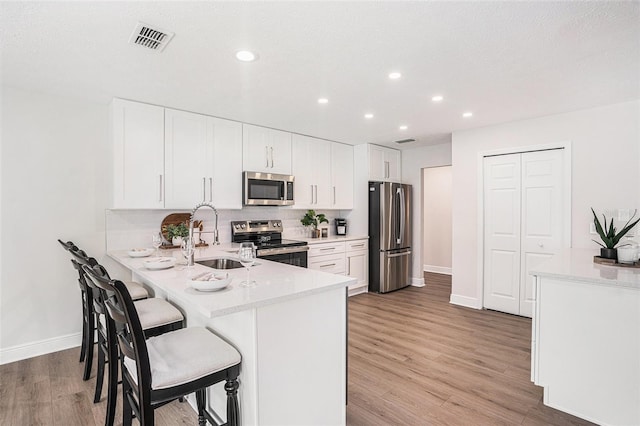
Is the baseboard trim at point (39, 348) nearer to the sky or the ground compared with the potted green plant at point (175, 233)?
nearer to the ground

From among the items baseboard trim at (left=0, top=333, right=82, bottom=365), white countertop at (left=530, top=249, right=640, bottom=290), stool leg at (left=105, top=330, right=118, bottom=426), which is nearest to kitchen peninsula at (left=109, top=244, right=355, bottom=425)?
stool leg at (left=105, top=330, right=118, bottom=426)

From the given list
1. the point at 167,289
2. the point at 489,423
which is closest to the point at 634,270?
the point at 489,423

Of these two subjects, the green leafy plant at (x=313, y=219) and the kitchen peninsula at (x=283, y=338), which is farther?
the green leafy plant at (x=313, y=219)

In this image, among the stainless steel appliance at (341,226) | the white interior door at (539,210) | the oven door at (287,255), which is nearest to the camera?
the white interior door at (539,210)

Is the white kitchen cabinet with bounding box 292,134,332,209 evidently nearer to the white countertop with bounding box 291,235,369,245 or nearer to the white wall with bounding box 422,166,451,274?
the white countertop with bounding box 291,235,369,245

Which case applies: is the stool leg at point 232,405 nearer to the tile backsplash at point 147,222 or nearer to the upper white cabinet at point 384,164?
the tile backsplash at point 147,222

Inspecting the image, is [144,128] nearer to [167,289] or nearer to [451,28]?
[167,289]

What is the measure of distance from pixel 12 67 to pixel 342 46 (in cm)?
256

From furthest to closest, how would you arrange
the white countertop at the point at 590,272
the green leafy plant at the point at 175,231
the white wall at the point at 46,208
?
the green leafy plant at the point at 175,231, the white wall at the point at 46,208, the white countertop at the point at 590,272

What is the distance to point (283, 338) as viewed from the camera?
5.46ft

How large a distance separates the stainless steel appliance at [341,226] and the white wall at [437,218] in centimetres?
248

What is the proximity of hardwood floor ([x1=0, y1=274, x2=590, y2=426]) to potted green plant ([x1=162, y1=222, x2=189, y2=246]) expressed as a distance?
4.50 feet

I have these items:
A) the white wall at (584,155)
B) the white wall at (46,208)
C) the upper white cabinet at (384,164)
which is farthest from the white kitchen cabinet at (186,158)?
the white wall at (584,155)

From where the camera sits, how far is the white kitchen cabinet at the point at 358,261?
5164 mm
